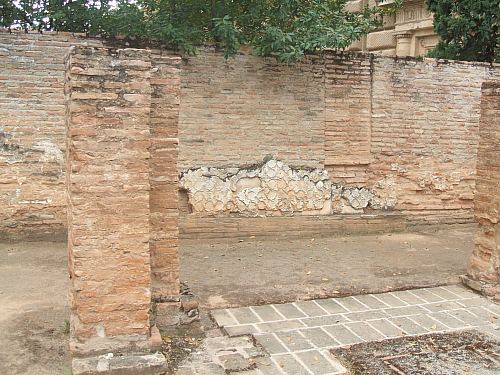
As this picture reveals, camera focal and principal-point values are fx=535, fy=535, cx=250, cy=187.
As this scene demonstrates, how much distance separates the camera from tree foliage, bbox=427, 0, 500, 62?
1081 cm

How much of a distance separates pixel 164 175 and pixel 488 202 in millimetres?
4001

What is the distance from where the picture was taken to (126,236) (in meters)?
4.00

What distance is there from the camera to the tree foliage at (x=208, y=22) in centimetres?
771

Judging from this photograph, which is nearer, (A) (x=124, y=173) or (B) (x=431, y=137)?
(A) (x=124, y=173)

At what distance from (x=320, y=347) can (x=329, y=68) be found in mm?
5277

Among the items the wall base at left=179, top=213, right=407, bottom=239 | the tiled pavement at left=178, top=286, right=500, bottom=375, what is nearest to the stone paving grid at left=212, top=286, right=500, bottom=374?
the tiled pavement at left=178, top=286, right=500, bottom=375

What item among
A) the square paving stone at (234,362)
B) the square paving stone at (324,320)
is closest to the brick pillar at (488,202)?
the square paving stone at (324,320)

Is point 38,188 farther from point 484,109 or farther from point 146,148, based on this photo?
point 484,109

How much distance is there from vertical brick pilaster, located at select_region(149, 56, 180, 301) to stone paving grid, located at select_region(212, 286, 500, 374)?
0.71m

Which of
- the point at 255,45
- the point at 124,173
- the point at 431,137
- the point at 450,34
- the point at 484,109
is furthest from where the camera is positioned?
the point at 450,34

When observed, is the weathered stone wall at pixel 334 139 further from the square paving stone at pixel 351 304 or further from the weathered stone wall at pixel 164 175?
the weathered stone wall at pixel 164 175

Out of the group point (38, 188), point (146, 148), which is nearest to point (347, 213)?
point (38, 188)

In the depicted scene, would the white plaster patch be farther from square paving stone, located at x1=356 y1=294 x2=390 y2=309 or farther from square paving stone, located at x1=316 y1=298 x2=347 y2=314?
square paving stone, located at x1=356 y1=294 x2=390 y2=309

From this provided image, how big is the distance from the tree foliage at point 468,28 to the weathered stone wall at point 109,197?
29.3ft
